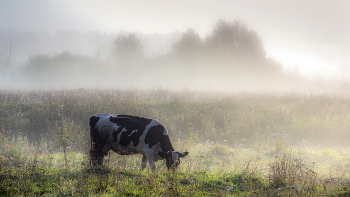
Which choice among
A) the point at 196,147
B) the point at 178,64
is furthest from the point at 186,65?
the point at 196,147

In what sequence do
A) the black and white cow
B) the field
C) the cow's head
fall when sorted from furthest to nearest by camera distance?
the black and white cow, the cow's head, the field

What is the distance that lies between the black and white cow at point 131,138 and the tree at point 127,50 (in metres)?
46.9

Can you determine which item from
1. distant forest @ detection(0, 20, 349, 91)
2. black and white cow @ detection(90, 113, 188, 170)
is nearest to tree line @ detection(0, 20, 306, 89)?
distant forest @ detection(0, 20, 349, 91)

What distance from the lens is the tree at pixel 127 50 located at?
51.8 m

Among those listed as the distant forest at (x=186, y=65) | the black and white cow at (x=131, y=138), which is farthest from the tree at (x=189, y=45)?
the black and white cow at (x=131, y=138)

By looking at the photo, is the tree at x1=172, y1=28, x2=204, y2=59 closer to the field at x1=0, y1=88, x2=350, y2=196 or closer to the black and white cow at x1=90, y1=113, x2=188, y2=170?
the field at x1=0, y1=88, x2=350, y2=196

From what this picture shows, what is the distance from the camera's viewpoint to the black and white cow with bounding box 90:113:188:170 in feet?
21.1

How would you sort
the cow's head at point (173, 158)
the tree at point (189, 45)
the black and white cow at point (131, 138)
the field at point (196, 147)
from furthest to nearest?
the tree at point (189, 45) < the black and white cow at point (131, 138) < the cow's head at point (173, 158) < the field at point (196, 147)

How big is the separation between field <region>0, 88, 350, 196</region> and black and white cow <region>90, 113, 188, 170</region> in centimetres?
39

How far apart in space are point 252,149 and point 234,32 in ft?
87.7

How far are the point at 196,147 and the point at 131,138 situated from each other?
14.7 ft

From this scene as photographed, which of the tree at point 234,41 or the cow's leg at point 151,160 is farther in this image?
the tree at point 234,41

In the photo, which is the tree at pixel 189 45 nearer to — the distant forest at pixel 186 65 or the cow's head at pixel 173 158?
the distant forest at pixel 186 65

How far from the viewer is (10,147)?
9047 mm
